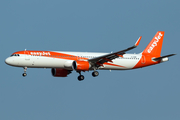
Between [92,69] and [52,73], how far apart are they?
892 centimetres

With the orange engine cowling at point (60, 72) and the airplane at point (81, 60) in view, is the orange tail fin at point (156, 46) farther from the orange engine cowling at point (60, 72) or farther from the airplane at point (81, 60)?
the orange engine cowling at point (60, 72)

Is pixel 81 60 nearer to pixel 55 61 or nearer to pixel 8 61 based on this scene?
pixel 55 61

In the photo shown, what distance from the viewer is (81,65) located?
62.3 metres

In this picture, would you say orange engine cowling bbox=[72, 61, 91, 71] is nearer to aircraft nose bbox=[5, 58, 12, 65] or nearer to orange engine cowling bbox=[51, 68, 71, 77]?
orange engine cowling bbox=[51, 68, 71, 77]

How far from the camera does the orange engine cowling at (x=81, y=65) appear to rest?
204ft

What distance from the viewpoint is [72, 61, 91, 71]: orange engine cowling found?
62.0 metres

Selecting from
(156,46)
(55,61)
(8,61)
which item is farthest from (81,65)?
(156,46)

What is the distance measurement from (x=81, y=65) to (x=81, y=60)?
213 centimetres

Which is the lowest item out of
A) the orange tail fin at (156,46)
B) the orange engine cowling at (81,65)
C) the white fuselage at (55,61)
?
the orange engine cowling at (81,65)

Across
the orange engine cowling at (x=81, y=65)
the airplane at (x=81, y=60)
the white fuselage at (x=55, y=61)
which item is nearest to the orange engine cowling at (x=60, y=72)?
the airplane at (x=81, y=60)

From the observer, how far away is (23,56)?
201 feet

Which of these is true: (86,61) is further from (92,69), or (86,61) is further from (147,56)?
(147,56)

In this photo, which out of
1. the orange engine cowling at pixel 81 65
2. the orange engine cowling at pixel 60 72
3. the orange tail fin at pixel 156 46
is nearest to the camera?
the orange engine cowling at pixel 81 65

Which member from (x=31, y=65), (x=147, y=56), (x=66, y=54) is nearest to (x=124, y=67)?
(x=147, y=56)
